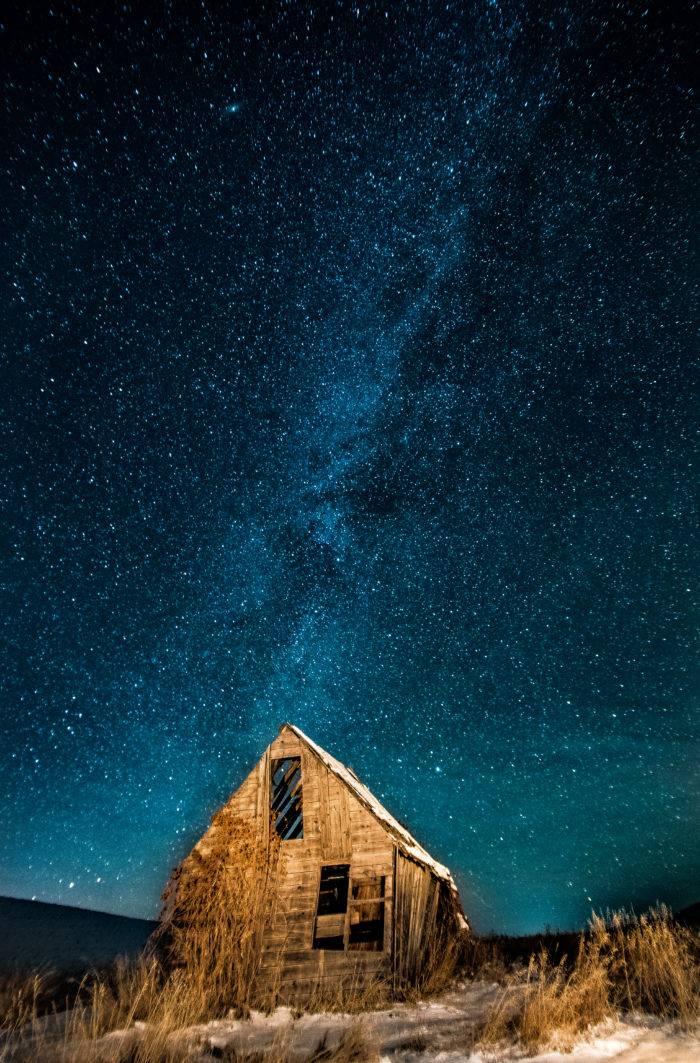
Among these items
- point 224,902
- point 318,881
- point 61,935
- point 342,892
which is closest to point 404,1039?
point 318,881

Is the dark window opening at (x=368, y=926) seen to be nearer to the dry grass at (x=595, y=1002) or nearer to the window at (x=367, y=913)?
the window at (x=367, y=913)

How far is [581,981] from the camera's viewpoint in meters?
5.79

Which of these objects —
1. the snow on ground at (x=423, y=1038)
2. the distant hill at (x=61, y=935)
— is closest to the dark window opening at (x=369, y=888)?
the snow on ground at (x=423, y=1038)

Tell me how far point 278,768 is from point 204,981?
4354 millimetres

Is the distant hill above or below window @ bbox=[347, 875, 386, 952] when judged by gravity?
below

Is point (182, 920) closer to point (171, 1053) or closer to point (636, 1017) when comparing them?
point (171, 1053)

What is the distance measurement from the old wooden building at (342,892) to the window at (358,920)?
17 mm

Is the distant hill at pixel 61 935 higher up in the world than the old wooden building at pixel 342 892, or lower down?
lower down

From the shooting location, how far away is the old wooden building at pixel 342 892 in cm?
930

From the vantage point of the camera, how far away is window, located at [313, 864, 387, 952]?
9609mm

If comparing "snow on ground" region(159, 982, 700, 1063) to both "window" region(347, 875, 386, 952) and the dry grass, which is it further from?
"window" region(347, 875, 386, 952)

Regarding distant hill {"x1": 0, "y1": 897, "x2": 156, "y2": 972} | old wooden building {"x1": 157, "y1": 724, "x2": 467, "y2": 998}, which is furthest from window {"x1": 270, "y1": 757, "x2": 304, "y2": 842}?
distant hill {"x1": 0, "y1": 897, "x2": 156, "y2": 972}

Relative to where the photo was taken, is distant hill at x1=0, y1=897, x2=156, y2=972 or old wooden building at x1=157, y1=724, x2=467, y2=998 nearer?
old wooden building at x1=157, y1=724, x2=467, y2=998

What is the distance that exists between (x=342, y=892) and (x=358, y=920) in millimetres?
1504
